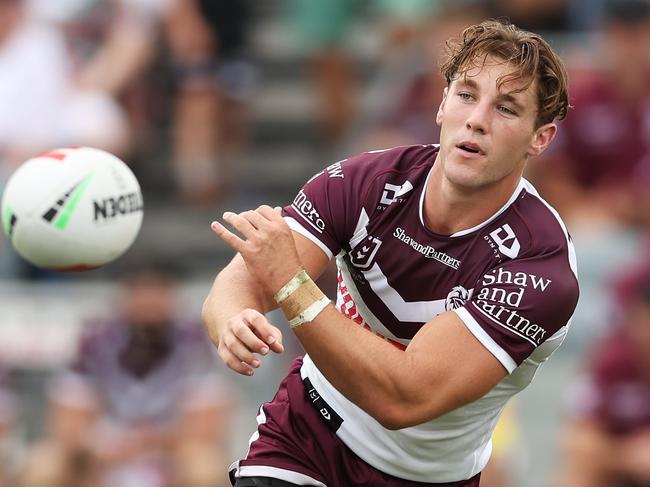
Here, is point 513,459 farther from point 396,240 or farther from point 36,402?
point 396,240

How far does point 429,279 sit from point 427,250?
10 cm

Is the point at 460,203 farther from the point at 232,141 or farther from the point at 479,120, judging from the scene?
the point at 232,141

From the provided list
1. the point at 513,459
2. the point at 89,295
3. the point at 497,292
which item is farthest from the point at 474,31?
the point at 89,295

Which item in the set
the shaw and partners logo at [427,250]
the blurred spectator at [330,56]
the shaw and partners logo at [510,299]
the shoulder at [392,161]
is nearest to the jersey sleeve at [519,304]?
the shaw and partners logo at [510,299]

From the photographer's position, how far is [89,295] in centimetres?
977

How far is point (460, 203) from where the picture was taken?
474 cm

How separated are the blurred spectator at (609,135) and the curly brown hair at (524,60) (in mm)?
4664

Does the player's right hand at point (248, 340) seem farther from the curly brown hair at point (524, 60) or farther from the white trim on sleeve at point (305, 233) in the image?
the curly brown hair at point (524, 60)

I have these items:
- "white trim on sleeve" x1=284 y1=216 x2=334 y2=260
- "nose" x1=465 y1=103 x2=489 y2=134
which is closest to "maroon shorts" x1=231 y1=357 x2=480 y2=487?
"white trim on sleeve" x1=284 y1=216 x2=334 y2=260

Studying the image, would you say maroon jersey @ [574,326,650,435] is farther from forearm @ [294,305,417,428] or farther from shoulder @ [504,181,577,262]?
forearm @ [294,305,417,428]

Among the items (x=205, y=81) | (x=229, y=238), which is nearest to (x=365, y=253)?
(x=229, y=238)

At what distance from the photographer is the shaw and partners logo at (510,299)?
4.54 meters

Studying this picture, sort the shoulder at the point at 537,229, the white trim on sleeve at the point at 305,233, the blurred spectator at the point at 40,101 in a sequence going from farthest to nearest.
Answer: the blurred spectator at the point at 40,101, the white trim on sleeve at the point at 305,233, the shoulder at the point at 537,229

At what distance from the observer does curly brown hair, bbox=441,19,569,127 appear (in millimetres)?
4570
